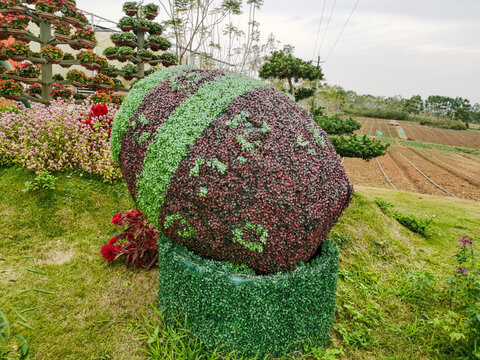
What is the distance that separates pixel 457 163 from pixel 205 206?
27.6 m

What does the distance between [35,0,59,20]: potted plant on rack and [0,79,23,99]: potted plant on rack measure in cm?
180

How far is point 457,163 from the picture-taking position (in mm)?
23641

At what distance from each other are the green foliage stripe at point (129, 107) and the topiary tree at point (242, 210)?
28cm

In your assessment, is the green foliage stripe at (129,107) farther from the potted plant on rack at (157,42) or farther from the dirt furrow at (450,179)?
the dirt furrow at (450,179)

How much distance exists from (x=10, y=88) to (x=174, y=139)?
657 cm

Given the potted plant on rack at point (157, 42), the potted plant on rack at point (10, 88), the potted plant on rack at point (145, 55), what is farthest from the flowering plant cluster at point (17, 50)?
the potted plant on rack at point (157, 42)

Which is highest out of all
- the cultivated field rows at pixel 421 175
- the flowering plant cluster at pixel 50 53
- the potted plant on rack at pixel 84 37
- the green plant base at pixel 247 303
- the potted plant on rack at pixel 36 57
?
the potted plant on rack at pixel 84 37

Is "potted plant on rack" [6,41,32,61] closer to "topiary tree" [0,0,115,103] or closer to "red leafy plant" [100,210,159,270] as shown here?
"topiary tree" [0,0,115,103]

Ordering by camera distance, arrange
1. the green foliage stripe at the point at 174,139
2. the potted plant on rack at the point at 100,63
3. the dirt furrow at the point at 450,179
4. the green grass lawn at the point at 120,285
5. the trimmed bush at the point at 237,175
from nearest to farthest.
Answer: the trimmed bush at the point at 237,175 < the green foliage stripe at the point at 174,139 < the green grass lawn at the point at 120,285 < the potted plant on rack at the point at 100,63 < the dirt furrow at the point at 450,179

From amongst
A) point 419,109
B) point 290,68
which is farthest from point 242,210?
point 419,109

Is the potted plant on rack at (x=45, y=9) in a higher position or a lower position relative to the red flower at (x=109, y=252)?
higher

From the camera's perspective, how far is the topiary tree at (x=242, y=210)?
97.2 inches

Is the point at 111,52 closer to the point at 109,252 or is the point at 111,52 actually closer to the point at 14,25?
the point at 14,25

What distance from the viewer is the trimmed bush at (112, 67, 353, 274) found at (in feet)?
8.07
